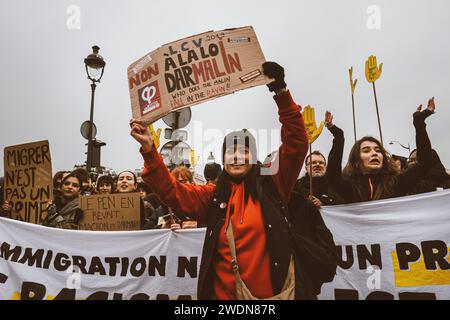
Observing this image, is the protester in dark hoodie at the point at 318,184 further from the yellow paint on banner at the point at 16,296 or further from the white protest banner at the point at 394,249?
the yellow paint on banner at the point at 16,296

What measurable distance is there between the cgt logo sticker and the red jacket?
1.63 feet

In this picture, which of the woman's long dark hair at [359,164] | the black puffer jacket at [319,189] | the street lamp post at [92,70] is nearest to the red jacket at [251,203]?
the woman's long dark hair at [359,164]

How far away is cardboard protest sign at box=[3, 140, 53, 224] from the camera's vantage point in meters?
4.34

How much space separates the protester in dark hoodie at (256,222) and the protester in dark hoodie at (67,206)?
2185mm

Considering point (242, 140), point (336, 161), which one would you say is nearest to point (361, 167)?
point (336, 161)

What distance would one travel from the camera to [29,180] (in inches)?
175

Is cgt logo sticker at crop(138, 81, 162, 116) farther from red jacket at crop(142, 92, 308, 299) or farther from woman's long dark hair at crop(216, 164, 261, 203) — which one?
woman's long dark hair at crop(216, 164, 261, 203)

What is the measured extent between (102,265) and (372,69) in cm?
528

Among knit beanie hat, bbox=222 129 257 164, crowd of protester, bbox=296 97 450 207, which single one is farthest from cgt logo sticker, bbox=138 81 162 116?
crowd of protester, bbox=296 97 450 207

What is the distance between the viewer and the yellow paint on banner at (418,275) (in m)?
3.12
